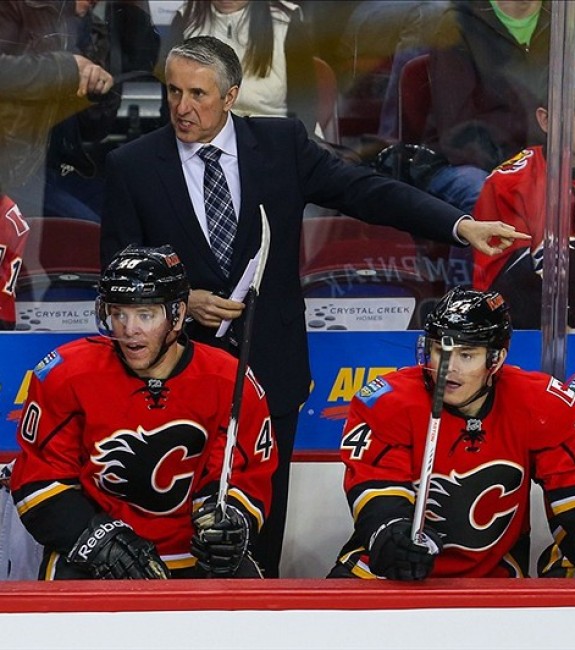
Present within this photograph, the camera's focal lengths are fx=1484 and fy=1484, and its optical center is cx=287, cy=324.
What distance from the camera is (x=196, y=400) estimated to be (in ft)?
9.10

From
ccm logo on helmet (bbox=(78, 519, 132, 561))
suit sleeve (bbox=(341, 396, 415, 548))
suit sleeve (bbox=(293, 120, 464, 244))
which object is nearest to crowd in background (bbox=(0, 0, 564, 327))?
suit sleeve (bbox=(293, 120, 464, 244))

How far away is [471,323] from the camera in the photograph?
8.71ft

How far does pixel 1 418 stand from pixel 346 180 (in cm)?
116

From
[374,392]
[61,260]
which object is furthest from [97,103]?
[374,392]

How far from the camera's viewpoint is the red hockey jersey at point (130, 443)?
2729 millimetres

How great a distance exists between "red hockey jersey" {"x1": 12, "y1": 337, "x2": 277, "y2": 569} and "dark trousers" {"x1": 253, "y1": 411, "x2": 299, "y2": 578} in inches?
11.0

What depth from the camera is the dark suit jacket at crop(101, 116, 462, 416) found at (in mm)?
3021

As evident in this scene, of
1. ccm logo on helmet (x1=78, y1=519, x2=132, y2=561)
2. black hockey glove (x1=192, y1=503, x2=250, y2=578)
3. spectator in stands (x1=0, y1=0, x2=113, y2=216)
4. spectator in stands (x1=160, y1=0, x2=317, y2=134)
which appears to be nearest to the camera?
black hockey glove (x1=192, y1=503, x2=250, y2=578)

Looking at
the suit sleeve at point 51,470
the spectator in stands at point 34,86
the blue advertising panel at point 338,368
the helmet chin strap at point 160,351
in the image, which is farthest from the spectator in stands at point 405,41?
the suit sleeve at point 51,470

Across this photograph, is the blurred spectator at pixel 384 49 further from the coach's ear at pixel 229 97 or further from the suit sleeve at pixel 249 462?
the suit sleeve at pixel 249 462

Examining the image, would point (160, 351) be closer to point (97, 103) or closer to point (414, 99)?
point (97, 103)

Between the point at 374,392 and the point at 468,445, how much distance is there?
0.20 meters

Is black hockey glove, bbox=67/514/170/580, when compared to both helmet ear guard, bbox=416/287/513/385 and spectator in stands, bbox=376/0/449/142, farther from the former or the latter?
spectator in stands, bbox=376/0/449/142

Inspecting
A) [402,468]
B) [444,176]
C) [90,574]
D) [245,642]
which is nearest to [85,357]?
[90,574]
